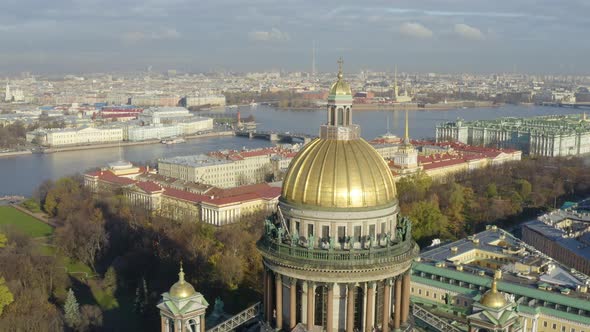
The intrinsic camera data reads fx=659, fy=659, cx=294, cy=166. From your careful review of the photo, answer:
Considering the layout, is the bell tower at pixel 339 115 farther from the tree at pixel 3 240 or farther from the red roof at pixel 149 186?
the red roof at pixel 149 186

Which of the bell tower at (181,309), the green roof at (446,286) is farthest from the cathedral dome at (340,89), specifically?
the green roof at (446,286)

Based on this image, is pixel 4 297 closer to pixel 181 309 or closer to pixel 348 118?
pixel 181 309

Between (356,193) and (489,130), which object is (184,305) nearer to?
(356,193)

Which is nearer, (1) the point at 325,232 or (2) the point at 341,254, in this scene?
(2) the point at 341,254

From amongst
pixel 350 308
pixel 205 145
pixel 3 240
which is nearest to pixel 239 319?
pixel 350 308

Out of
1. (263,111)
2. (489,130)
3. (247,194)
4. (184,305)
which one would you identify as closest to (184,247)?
(247,194)
